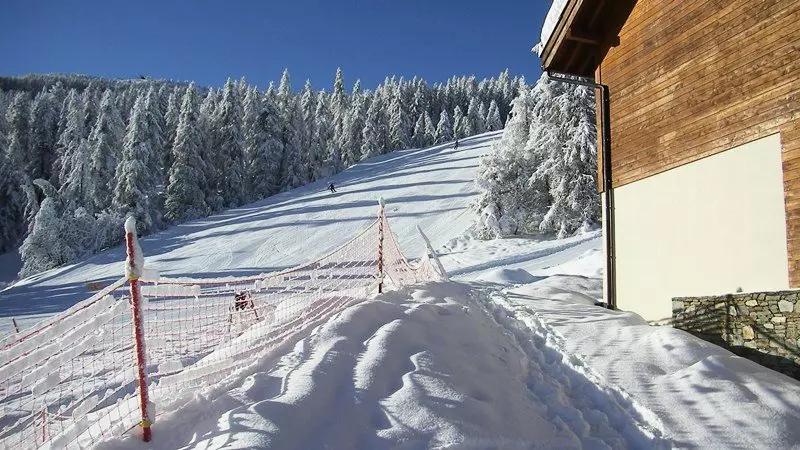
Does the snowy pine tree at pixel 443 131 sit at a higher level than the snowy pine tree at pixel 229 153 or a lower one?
higher

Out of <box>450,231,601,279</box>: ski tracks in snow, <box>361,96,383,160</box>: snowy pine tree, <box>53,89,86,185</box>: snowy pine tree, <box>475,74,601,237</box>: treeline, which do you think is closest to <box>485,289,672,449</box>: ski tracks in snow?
<box>450,231,601,279</box>: ski tracks in snow

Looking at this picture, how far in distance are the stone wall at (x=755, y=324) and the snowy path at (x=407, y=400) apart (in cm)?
236

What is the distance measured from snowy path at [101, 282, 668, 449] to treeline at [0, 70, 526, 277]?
117 ft

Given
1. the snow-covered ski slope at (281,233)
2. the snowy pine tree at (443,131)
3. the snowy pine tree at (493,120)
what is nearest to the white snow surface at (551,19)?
the snow-covered ski slope at (281,233)

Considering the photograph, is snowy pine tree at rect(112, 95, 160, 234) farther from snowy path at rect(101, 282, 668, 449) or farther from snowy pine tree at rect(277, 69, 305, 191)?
snowy path at rect(101, 282, 668, 449)

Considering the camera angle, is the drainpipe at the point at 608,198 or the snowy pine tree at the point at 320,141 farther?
the snowy pine tree at the point at 320,141

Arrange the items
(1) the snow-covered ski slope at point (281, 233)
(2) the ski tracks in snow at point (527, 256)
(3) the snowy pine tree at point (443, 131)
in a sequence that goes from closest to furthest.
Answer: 1. (2) the ski tracks in snow at point (527, 256)
2. (1) the snow-covered ski slope at point (281, 233)
3. (3) the snowy pine tree at point (443, 131)

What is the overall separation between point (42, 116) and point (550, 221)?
195 feet

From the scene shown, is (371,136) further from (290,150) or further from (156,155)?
(156,155)

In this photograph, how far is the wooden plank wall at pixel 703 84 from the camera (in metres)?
5.80

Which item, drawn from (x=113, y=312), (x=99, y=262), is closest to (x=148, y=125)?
(x=99, y=262)

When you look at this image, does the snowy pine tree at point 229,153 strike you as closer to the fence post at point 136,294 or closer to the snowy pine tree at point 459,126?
the snowy pine tree at point 459,126

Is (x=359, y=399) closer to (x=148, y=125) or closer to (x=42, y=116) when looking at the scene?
(x=148, y=125)

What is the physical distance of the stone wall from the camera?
18.5ft
